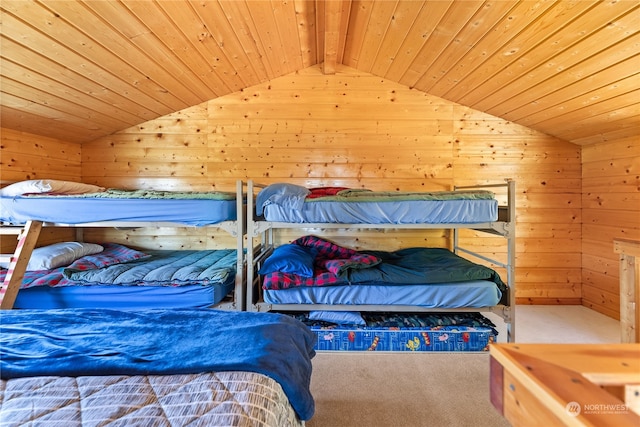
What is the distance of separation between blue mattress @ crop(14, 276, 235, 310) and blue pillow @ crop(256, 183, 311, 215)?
75cm

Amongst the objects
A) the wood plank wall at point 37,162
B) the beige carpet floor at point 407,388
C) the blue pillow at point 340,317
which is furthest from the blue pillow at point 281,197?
the wood plank wall at point 37,162

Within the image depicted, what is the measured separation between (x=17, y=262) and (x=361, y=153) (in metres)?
3.17

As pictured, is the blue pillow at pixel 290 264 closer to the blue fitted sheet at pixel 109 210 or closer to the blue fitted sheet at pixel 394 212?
the blue fitted sheet at pixel 394 212

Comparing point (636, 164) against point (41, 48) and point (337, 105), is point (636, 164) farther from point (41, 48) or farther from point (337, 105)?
point (41, 48)

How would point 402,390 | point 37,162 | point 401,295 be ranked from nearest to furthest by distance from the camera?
point 402,390 < point 401,295 < point 37,162

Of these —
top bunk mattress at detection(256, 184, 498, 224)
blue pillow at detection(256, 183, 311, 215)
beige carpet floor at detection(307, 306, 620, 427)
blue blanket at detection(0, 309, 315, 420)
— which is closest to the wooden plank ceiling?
top bunk mattress at detection(256, 184, 498, 224)

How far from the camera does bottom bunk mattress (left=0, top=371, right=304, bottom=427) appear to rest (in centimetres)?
68

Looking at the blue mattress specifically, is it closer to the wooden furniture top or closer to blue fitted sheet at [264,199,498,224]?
blue fitted sheet at [264,199,498,224]

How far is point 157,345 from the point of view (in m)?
1.00

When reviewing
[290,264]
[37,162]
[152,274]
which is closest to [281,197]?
[290,264]

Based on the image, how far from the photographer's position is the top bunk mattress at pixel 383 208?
2.10 m

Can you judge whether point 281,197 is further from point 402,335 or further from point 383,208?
point 402,335

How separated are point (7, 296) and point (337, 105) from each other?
3314 millimetres

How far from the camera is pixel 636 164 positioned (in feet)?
8.50
